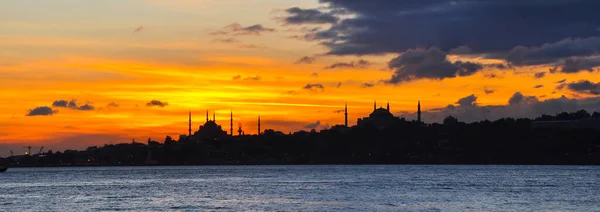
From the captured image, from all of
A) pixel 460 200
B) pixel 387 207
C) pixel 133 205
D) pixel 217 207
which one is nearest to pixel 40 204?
pixel 133 205

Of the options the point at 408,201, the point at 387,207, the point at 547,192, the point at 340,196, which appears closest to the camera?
the point at 387,207

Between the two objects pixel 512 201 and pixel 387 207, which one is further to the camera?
pixel 512 201

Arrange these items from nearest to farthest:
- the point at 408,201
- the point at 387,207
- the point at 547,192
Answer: the point at 387,207
the point at 408,201
the point at 547,192

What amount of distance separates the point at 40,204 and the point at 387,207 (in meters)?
37.5

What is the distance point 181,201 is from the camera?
11056cm

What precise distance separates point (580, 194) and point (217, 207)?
4755 centimetres

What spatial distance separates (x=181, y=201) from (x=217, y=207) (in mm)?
11898

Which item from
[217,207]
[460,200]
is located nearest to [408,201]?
[460,200]

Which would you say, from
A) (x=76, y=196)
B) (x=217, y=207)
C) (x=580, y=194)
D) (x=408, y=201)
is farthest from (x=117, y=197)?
(x=580, y=194)

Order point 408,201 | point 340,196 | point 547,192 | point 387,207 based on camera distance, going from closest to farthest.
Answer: point 387,207 < point 408,201 < point 340,196 < point 547,192

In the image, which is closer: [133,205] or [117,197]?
[133,205]

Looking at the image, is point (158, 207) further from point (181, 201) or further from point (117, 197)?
point (117, 197)

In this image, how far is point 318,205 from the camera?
101 meters

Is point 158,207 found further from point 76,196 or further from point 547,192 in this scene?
point 547,192
